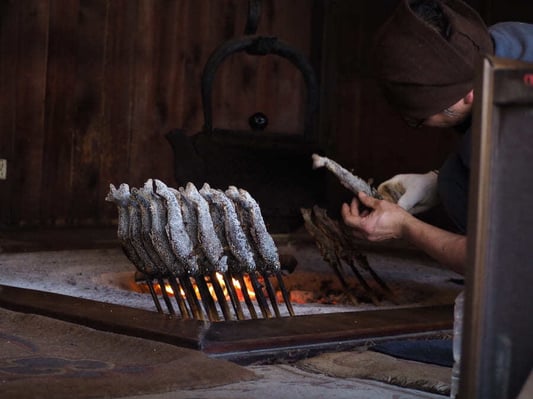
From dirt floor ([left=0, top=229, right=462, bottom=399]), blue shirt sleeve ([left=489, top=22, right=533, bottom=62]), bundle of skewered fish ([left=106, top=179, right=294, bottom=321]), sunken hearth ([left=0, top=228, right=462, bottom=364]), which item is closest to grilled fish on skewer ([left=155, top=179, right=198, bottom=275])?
bundle of skewered fish ([left=106, top=179, right=294, bottom=321])

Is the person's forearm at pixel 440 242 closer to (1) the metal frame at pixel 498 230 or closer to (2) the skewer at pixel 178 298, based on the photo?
(2) the skewer at pixel 178 298

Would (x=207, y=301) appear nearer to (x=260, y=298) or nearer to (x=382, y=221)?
(x=260, y=298)

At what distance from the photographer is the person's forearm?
2.19m

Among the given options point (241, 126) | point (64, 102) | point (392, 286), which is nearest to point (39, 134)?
point (64, 102)

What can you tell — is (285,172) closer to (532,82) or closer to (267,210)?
(267,210)

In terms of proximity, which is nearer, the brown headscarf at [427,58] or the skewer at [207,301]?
the brown headscarf at [427,58]

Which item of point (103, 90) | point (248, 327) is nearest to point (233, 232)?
point (248, 327)

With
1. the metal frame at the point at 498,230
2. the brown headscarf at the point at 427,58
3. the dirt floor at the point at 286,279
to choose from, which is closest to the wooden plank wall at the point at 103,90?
the dirt floor at the point at 286,279

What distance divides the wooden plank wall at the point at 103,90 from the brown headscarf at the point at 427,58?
320 centimetres

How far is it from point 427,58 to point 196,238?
86 centimetres

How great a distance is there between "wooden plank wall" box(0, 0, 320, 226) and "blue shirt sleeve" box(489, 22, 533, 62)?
10.7 ft

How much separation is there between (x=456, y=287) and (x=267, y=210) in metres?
0.76

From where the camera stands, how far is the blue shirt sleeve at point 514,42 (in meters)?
2.08

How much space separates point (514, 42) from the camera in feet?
6.92
